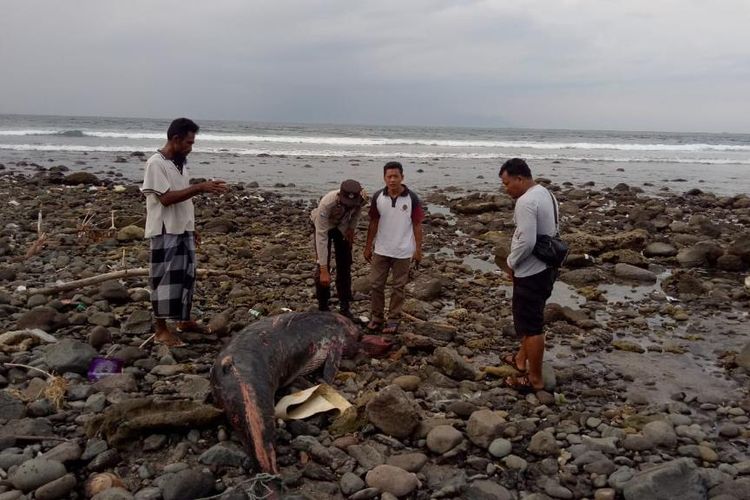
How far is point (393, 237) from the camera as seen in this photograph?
6586mm

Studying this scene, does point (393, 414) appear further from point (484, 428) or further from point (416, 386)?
point (416, 386)

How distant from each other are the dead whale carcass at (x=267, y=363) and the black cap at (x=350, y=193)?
1.27 m

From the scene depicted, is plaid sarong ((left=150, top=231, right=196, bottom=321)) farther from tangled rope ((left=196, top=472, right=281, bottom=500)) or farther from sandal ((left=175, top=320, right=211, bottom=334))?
tangled rope ((left=196, top=472, right=281, bottom=500))

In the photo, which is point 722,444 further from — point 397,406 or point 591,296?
point 591,296

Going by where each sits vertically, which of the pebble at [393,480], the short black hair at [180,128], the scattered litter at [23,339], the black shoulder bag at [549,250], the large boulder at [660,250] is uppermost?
the short black hair at [180,128]

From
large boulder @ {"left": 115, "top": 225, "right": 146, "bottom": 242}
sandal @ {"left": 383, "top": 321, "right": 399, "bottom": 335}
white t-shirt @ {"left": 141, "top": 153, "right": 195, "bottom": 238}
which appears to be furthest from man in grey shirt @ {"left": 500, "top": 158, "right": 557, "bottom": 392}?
large boulder @ {"left": 115, "top": 225, "right": 146, "bottom": 242}

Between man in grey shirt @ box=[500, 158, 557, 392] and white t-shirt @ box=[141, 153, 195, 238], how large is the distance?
3089mm

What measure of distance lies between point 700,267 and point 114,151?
32512 mm

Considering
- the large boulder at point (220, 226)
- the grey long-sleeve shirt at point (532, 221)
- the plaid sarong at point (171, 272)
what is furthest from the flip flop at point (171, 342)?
the large boulder at point (220, 226)

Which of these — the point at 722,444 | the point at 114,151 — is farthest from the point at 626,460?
the point at 114,151

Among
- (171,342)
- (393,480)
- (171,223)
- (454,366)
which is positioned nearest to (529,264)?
(454,366)

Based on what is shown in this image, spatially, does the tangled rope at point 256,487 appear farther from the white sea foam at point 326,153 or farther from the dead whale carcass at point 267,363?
the white sea foam at point 326,153

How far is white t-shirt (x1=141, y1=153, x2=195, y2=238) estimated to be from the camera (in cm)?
546

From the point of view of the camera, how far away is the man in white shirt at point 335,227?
636cm
